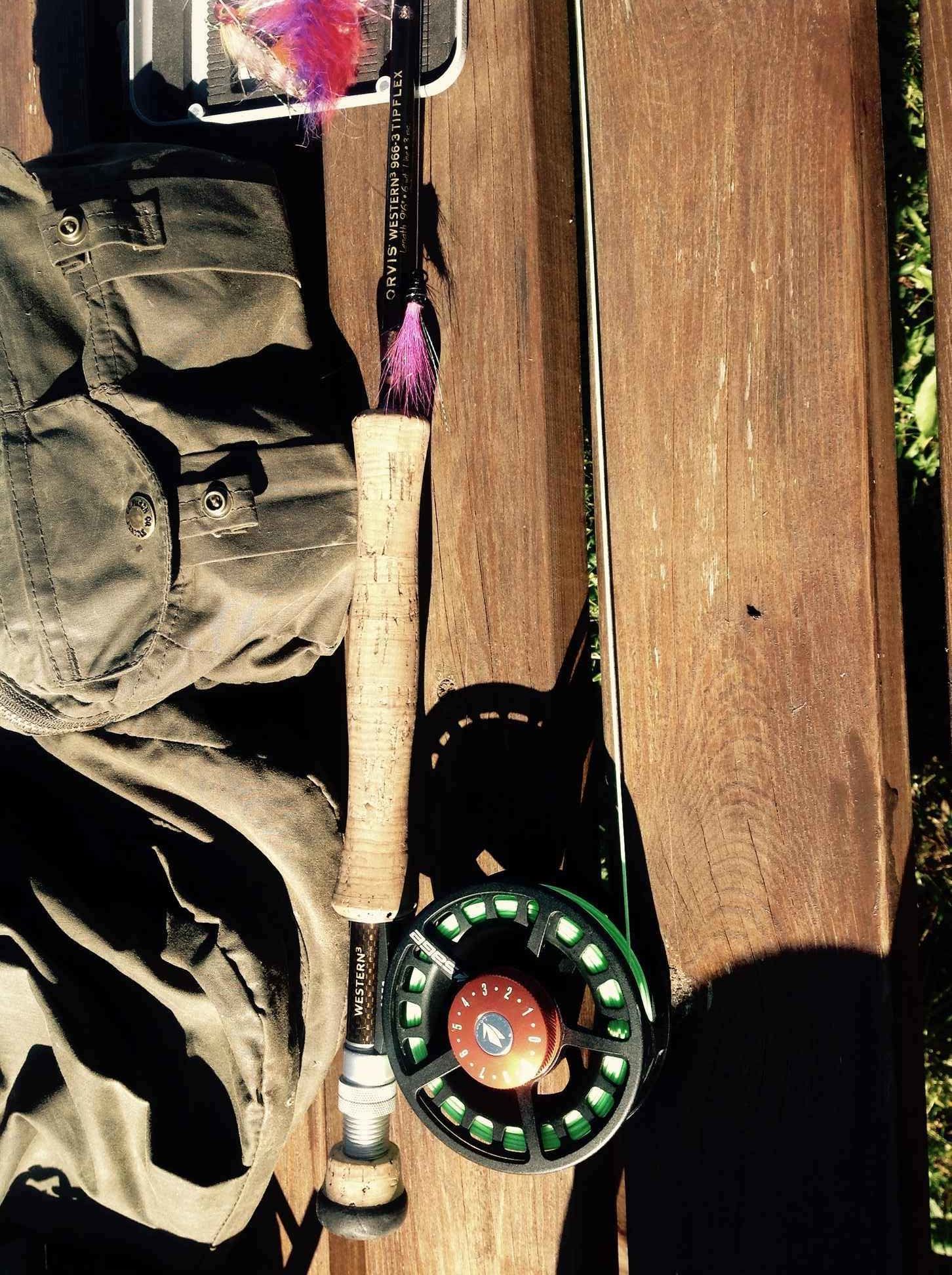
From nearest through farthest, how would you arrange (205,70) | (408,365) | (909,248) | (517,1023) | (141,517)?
(517,1023)
(141,517)
(408,365)
(205,70)
(909,248)

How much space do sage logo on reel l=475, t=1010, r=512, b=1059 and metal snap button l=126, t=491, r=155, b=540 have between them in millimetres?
1020

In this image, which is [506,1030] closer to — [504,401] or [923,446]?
[504,401]

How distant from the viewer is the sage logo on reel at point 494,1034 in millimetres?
1623

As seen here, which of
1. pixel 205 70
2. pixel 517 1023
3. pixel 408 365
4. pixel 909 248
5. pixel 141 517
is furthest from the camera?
pixel 909 248

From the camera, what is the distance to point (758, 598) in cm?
176

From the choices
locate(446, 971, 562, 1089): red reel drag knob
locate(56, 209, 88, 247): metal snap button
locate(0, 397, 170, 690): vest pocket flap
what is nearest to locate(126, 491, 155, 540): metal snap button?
locate(0, 397, 170, 690): vest pocket flap

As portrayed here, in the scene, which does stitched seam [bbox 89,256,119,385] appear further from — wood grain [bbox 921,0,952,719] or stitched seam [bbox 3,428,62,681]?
wood grain [bbox 921,0,952,719]

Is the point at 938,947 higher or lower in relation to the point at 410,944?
lower

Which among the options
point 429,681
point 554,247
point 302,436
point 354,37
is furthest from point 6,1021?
point 354,37

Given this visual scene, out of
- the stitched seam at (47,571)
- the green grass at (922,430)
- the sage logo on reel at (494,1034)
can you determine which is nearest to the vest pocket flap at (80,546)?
the stitched seam at (47,571)

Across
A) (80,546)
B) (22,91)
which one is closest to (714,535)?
(80,546)

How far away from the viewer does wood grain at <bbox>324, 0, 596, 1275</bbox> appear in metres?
1.88

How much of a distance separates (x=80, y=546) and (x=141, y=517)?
12cm

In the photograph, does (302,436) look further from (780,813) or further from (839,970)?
(839,970)
